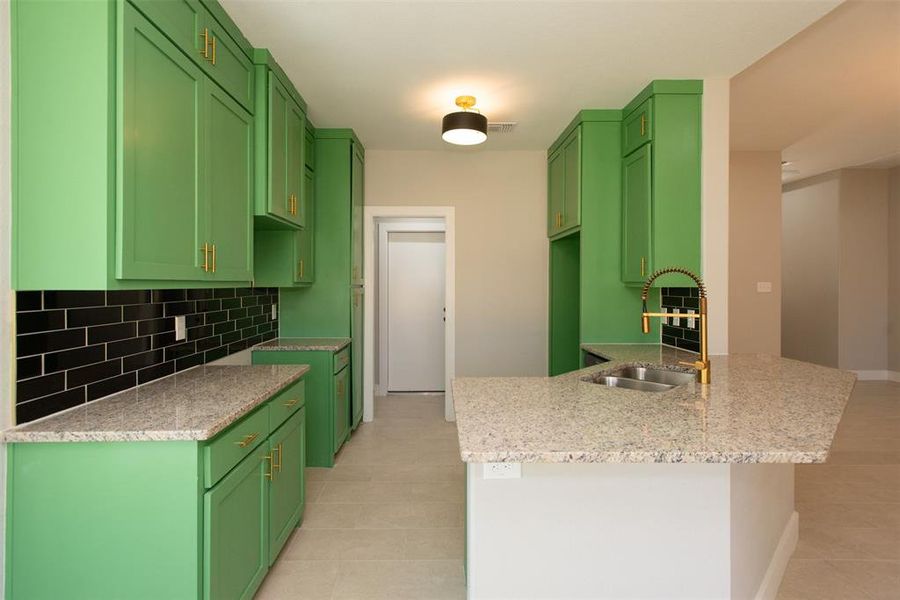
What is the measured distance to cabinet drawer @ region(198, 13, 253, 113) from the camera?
1999mm

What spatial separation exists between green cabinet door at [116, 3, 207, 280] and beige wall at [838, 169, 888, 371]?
24.0 ft

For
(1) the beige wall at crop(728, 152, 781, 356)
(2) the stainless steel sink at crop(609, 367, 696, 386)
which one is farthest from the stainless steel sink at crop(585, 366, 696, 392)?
(1) the beige wall at crop(728, 152, 781, 356)

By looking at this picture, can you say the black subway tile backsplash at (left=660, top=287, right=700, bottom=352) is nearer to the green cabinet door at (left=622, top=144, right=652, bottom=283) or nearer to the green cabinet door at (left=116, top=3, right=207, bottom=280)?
the green cabinet door at (left=622, top=144, right=652, bottom=283)

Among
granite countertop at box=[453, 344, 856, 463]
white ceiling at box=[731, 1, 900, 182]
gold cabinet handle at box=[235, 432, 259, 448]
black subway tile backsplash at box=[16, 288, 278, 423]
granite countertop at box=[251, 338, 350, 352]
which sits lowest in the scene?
gold cabinet handle at box=[235, 432, 259, 448]

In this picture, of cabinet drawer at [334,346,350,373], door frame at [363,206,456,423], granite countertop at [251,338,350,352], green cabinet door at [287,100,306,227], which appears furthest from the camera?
door frame at [363,206,456,423]

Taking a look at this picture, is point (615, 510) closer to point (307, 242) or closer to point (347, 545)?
point (347, 545)

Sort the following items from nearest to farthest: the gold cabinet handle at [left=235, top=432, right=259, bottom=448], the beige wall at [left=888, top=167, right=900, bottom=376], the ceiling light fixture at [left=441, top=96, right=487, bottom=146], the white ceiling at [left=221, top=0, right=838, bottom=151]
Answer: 1. the gold cabinet handle at [left=235, top=432, right=259, bottom=448]
2. the white ceiling at [left=221, top=0, right=838, bottom=151]
3. the ceiling light fixture at [left=441, top=96, right=487, bottom=146]
4. the beige wall at [left=888, top=167, right=900, bottom=376]

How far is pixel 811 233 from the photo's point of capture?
6613 mm

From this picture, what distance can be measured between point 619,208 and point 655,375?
1.51m

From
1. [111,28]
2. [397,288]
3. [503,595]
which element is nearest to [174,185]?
[111,28]

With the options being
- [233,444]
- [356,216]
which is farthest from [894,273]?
[233,444]

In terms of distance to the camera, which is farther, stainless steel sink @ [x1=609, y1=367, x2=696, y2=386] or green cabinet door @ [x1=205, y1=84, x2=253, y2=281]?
stainless steel sink @ [x1=609, y1=367, x2=696, y2=386]

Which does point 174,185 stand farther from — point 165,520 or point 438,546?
point 438,546

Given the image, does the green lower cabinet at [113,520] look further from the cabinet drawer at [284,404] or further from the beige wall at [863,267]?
the beige wall at [863,267]
